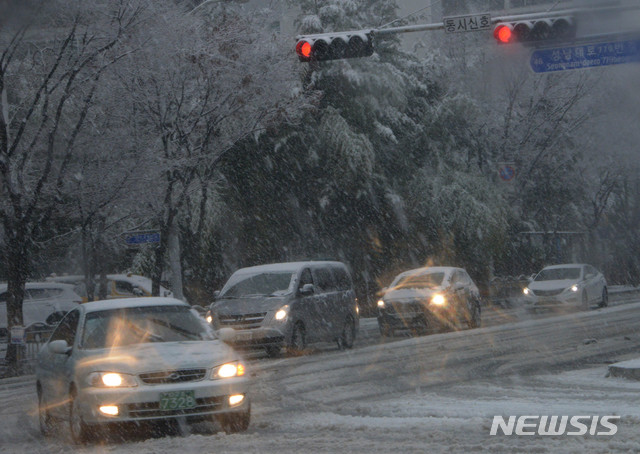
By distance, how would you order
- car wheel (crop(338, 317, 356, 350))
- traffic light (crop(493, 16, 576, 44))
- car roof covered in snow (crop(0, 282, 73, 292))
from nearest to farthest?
traffic light (crop(493, 16, 576, 44))
car wheel (crop(338, 317, 356, 350))
car roof covered in snow (crop(0, 282, 73, 292))

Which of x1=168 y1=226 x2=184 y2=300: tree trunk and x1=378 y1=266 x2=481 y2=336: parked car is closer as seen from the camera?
x1=378 y1=266 x2=481 y2=336: parked car

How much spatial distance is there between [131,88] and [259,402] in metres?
12.3

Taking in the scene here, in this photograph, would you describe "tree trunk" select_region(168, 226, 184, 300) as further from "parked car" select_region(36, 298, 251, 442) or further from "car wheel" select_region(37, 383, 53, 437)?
"car wheel" select_region(37, 383, 53, 437)

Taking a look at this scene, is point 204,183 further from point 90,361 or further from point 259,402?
point 90,361

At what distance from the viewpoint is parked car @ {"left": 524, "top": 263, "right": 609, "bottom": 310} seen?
1128 inches

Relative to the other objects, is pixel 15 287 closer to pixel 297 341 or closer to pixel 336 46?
pixel 297 341

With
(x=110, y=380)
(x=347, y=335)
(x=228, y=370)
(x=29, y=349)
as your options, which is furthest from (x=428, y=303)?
(x=110, y=380)

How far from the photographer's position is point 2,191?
18.8 m

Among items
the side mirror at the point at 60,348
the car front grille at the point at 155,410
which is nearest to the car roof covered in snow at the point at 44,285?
the side mirror at the point at 60,348

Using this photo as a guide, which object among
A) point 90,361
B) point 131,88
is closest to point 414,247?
point 131,88

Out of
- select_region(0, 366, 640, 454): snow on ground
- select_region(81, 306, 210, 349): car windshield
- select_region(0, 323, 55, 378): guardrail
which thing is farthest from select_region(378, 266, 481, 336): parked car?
select_region(81, 306, 210, 349): car windshield

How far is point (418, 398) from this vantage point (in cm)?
1153

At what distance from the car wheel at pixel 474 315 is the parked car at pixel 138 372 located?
1421cm

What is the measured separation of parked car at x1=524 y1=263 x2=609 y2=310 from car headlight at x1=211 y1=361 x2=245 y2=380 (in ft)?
66.3
